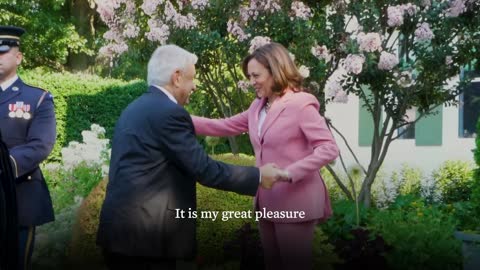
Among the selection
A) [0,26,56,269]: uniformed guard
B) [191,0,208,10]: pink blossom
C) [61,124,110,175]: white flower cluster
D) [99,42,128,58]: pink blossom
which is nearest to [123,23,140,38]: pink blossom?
[99,42,128,58]: pink blossom

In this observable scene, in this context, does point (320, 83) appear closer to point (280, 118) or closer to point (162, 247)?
point (280, 118)

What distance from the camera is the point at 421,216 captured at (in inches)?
278

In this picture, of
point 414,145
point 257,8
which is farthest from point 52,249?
point 414,145

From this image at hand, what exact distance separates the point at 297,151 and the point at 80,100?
1208 centimetres

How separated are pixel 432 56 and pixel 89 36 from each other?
15527mm

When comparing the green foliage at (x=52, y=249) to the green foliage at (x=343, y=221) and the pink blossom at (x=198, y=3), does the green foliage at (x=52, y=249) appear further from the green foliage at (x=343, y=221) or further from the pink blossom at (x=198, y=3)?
the pink blossom at (x=198, y=3)

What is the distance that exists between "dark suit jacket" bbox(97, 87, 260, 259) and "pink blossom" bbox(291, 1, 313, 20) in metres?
4.11

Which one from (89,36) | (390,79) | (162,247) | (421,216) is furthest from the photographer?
(89,36)

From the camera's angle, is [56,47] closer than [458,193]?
No

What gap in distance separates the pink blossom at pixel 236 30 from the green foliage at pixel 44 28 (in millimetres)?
12435

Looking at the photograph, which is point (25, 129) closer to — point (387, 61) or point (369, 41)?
point (369, 41)

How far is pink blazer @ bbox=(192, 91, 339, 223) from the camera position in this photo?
4012 mm

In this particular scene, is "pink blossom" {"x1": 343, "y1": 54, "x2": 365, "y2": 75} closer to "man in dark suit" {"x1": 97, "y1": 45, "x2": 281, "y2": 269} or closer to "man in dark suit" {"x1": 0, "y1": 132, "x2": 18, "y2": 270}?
"man in dark suit" {"x1": 97, "y1": 45, "x2": 281, "y2": 269}

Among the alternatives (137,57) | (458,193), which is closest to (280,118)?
(137,57)
